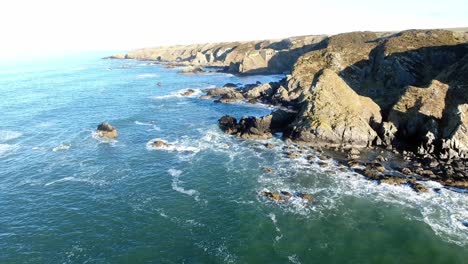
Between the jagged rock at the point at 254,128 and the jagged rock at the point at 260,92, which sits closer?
the jagged rock at the point at 254,128

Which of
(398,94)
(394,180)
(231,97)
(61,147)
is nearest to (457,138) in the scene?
(394,180)

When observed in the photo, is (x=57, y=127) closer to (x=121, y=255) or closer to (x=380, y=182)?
→ (x=121, y=255)

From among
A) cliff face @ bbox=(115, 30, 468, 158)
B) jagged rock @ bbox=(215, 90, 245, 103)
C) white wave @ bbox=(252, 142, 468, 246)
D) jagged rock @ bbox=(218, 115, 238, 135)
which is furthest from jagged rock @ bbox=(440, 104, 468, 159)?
jagged rock @ bbox=(215, 90, 245, 103)

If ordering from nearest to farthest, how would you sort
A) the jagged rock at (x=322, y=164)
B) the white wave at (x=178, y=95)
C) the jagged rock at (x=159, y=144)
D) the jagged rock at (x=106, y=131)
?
the jagged rock at (x=322, y=164)
the jagged rock at (x=159, y=144)
the jagged rock at (x=106, y=131)
the white wave at (x=178, y=95)

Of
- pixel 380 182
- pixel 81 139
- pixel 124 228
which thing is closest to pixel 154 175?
pixel 124 228

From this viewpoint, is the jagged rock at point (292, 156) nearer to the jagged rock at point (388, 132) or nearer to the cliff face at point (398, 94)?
the cliff face at point (398, 94)

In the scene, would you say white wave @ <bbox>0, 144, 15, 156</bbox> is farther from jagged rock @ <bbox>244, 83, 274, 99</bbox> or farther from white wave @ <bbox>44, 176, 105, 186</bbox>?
jagged rock @ <bbox>244, 83, 274, 99</bbox>

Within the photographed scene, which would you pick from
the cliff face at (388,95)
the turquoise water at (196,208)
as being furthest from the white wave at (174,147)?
the cliff face at (388,95)
